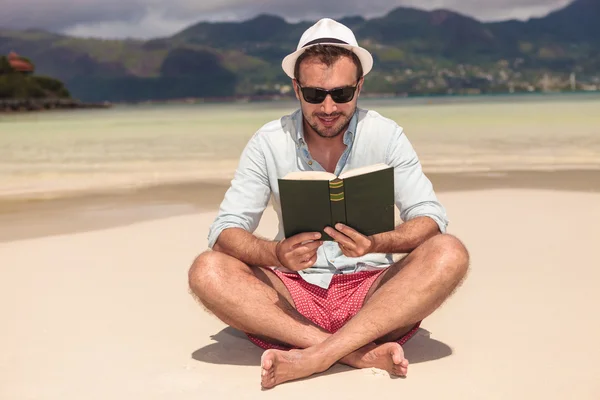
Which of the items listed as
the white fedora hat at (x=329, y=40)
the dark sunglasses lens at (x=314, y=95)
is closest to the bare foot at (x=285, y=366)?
the dark sunglasses lens at (x=314, y=95)

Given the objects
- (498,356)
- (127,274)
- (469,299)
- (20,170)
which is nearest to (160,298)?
(127,274)

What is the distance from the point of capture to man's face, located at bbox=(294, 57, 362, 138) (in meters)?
3.36

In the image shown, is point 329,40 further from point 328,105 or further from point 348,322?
point 348,322

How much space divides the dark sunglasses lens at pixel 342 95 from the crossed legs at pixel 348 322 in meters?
0.71

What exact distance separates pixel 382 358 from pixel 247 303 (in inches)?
24.5

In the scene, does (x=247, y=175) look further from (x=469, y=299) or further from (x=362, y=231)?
(x=469, y=299)

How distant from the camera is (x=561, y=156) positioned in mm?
14812

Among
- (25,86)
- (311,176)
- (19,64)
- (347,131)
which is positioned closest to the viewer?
(311,176)

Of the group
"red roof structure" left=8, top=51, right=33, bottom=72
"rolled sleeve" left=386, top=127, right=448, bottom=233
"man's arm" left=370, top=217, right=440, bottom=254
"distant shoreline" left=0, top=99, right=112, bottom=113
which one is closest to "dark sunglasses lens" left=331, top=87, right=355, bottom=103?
"rolled sleeve" left=386, top=127, right=448, bottom=233

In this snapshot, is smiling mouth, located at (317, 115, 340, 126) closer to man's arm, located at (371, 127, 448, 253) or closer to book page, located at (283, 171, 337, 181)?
man's arm, located at (371, 127, 448, 253)

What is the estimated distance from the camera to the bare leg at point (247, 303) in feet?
11.0

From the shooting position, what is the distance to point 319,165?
353cm

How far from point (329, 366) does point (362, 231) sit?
597 mm

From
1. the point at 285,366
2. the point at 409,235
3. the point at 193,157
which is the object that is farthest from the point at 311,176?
the point at 193,157
